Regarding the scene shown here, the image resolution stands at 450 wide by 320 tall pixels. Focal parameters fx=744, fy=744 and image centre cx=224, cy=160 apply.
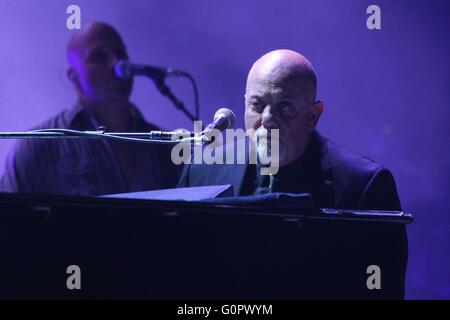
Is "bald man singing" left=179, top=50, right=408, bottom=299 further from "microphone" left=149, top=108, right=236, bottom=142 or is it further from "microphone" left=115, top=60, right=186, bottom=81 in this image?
"microphone" left=115, top=60, right=186, bottom=81

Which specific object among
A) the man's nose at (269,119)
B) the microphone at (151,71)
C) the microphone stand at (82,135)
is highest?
the microphone at (151,71)

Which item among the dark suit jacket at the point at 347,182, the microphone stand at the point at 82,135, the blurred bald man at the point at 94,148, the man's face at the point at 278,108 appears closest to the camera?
the microphone stand at the point at 82,135

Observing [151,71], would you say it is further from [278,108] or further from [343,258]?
[343,258]

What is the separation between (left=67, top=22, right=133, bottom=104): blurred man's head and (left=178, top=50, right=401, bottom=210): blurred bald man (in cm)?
124

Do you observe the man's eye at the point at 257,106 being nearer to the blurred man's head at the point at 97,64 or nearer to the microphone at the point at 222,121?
the microphone at the point at 222,121

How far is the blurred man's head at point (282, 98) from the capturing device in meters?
3.03

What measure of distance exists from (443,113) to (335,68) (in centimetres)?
69

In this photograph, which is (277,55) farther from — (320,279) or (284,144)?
(320,279)

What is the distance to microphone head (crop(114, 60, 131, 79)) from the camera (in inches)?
166

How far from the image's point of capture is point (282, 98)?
9.98 feet

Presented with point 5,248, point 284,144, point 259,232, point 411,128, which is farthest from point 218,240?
point 411,128

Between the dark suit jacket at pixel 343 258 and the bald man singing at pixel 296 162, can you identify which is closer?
the dark suit jacket at pixel 343 258

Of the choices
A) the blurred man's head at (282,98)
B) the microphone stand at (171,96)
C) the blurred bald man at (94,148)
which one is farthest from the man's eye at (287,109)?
the blurred bald man at (94,148)

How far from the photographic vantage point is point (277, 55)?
314cm
